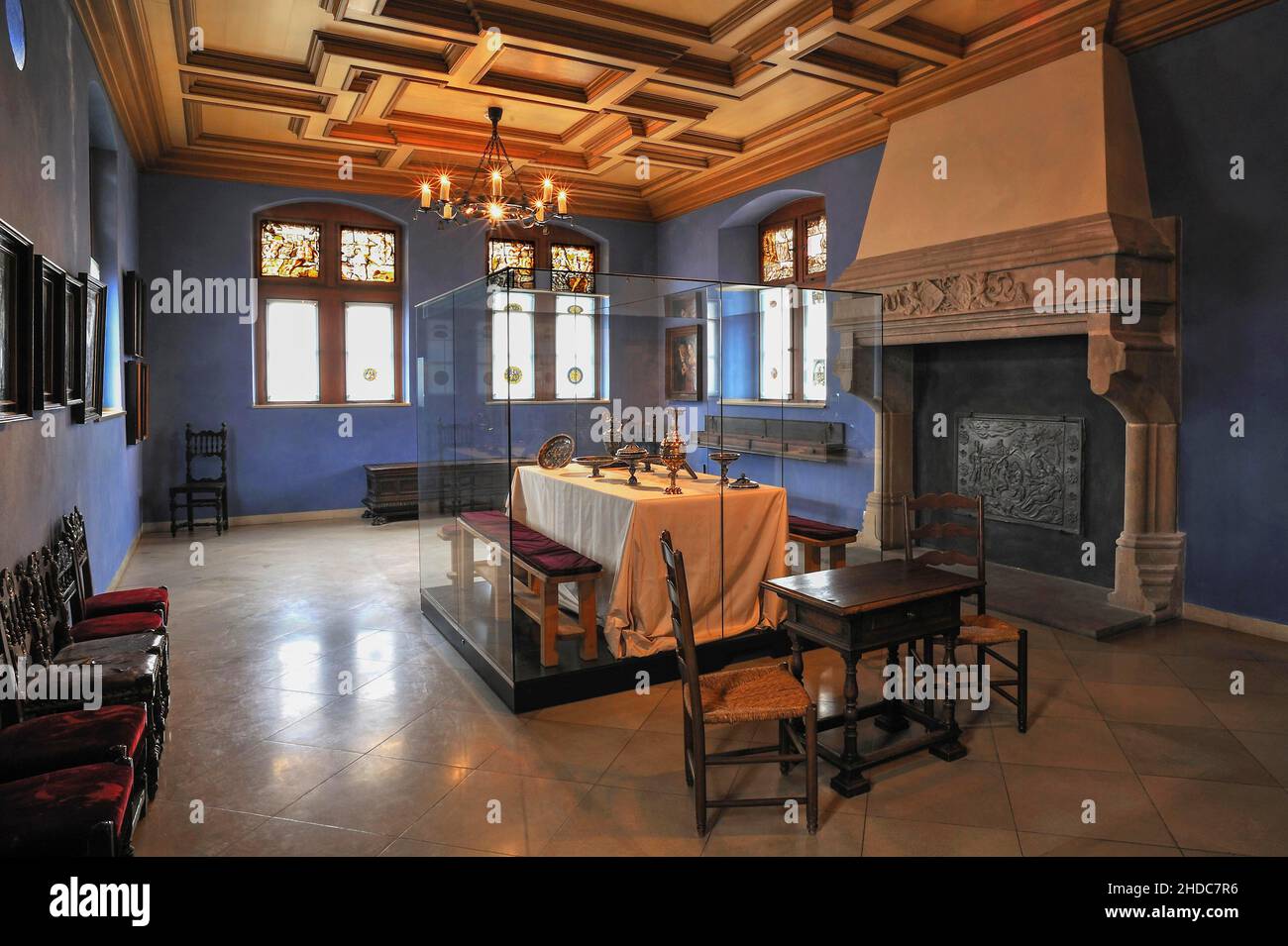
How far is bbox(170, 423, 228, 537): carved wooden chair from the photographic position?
8781 millimetres

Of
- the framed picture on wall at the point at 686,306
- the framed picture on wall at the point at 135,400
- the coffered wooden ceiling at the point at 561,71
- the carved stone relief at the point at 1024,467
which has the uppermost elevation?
the coffered wooden ceiling at the point at 561,71

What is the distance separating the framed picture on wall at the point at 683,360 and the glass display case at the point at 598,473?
0.04ft

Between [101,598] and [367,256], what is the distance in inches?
256

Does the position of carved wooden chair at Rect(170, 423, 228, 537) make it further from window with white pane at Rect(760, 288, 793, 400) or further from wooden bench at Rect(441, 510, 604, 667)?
window with white pane at Rect(760, 288, 793, 400)

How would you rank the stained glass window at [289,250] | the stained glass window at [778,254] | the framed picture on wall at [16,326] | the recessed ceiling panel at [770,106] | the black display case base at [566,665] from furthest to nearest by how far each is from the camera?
the stained glass window at [289,250] < the stained glass window at [778,254] < the recessed ceiling panel at [770,106] < the black display case base at [566,665] < the framed picture on wall at [16,326]

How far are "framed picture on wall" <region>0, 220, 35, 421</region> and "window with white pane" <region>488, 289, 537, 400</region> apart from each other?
6.05 feet

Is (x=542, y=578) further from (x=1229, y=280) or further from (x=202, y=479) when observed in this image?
(x=202, y=479)

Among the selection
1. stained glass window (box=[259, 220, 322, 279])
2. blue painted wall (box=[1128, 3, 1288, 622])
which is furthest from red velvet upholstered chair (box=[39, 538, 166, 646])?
stained glass window (box=[259, 220, 322, 279])

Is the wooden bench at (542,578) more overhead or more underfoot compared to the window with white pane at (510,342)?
more underfoot

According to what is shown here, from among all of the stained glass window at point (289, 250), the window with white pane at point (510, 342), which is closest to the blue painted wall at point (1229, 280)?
the window with white pane at point (510, 342)

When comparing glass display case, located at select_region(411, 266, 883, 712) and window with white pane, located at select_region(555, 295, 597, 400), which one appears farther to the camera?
window with white pane, located at select_region(555, 295, 597, 400)

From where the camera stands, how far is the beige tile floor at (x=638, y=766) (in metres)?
2.90

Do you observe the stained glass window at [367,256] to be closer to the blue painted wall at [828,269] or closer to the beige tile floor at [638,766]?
the blue painted wall at [828,269]

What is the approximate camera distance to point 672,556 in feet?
9.75
